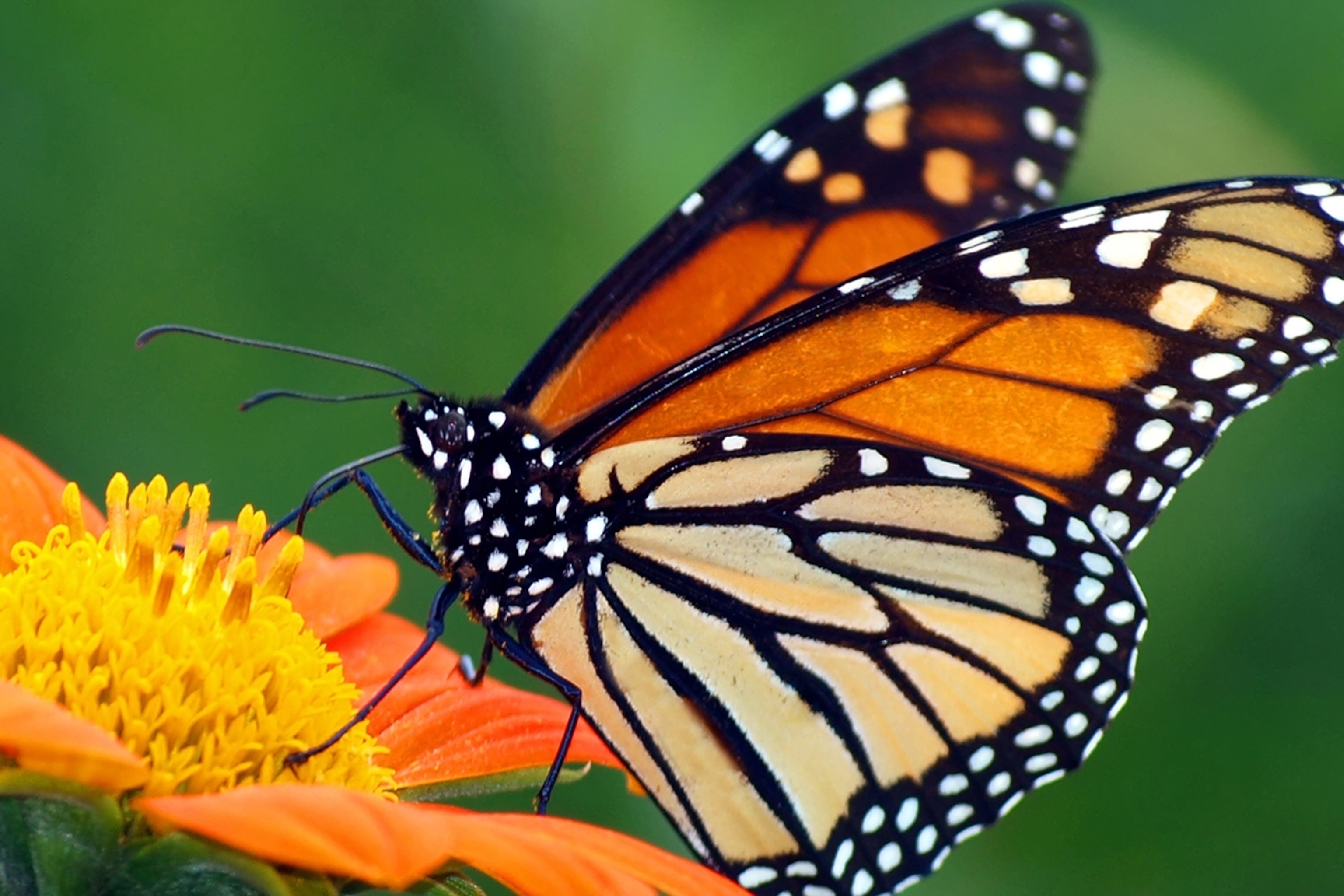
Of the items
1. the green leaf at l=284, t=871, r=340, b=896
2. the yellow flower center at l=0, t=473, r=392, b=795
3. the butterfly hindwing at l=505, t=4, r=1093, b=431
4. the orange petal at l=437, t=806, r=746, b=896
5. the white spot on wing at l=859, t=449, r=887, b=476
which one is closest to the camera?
the orange petal at l=437, t=806, r=746, b=896

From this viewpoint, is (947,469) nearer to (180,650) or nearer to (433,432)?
(433,432)

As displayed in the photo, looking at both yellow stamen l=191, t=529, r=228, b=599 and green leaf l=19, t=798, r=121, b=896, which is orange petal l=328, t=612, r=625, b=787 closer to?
yellow stamen l=191, t=529, r=228, b=599

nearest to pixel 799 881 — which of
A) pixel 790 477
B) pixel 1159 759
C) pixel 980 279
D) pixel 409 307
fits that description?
pixel 790 477

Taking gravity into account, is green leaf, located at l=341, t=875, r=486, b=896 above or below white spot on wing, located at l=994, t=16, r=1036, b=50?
below

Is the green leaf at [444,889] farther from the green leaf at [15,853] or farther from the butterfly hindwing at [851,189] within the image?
the butterfly hindwing at [851,189]

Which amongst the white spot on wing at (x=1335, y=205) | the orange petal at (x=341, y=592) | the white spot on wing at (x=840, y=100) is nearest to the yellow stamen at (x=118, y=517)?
the orange petal at (x=341, y=592)

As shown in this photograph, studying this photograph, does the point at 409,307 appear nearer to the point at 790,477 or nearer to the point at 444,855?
the point at 790,477

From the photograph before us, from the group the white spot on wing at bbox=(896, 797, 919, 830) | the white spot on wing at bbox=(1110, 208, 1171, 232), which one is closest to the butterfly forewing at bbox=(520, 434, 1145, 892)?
the white spot on wing at bbox=(896, 797, 919, 830)

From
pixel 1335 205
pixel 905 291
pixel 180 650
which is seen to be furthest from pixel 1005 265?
pixel 180 650

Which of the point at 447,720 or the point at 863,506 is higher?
the point at 863,506
